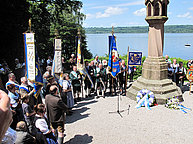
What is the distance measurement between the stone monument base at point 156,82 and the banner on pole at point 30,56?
518 cm

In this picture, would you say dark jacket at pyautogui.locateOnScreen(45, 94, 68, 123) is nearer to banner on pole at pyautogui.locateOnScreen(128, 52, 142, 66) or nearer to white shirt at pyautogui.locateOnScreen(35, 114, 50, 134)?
white shirt at pyautogui.locateOnScreen(35, 114, 50, 134)

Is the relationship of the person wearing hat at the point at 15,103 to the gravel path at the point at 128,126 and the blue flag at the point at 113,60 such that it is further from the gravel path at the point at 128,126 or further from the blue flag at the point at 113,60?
the blue flag at the point at 113,60

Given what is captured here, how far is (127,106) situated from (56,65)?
3.70m

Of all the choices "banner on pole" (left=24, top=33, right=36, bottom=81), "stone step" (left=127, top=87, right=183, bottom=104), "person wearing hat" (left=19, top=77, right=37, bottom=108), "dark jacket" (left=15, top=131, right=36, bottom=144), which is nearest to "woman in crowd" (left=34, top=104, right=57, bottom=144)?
"dark jacket" (left=15, top=131, right=36, bottom=144)

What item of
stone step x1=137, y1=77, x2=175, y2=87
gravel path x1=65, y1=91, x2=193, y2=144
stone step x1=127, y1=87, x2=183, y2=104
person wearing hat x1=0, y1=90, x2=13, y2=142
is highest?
person wearing hat x1=0, y1=90, x2=13, y2=142

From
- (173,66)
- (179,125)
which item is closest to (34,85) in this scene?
(179,125)

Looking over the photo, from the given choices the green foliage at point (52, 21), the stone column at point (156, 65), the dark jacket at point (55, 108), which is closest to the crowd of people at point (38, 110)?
the dark jacket at point (55, 108)

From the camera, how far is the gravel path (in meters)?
5.82

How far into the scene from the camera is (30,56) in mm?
6508

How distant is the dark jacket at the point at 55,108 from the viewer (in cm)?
506

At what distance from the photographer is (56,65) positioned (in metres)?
7.86

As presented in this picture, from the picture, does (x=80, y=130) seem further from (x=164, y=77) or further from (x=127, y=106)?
(x=164, y=77)

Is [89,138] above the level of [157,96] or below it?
below

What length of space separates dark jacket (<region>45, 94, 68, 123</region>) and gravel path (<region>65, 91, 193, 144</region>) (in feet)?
3.44
